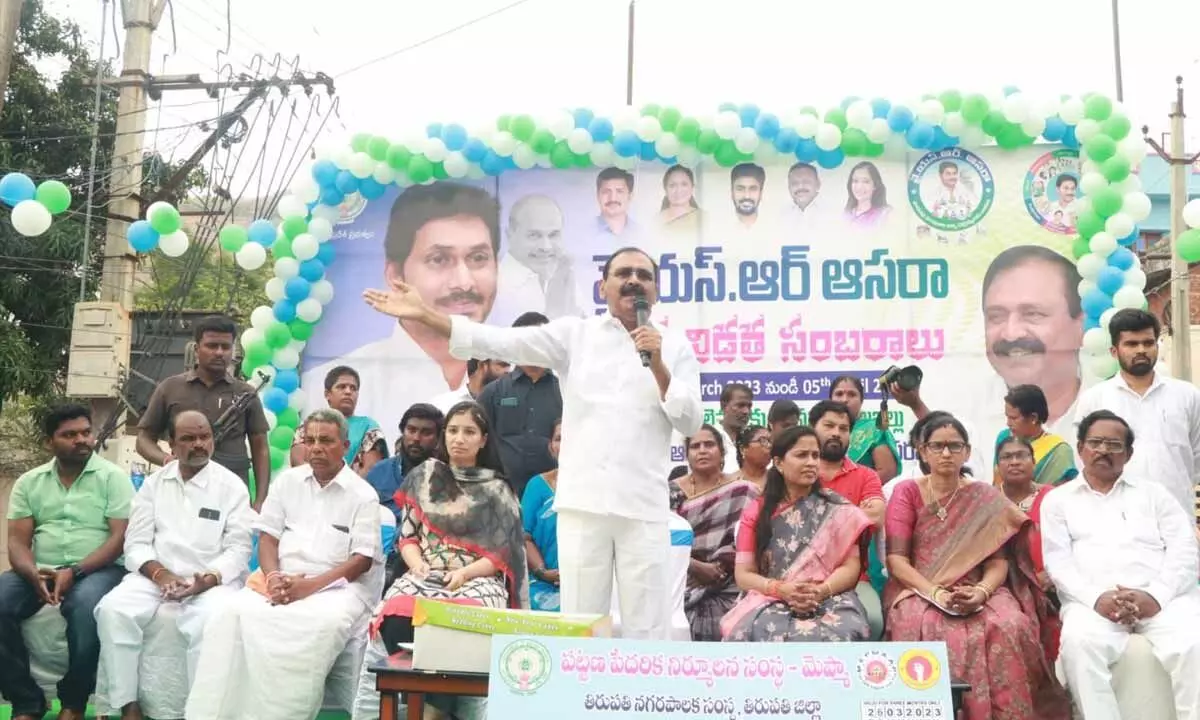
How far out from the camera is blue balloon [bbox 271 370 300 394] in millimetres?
7637

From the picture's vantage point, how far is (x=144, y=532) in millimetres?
5184

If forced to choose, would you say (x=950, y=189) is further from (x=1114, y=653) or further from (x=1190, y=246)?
(x=1114, y=653)

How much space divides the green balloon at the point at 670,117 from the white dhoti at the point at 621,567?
386cm

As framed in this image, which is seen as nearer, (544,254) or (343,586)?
(343,586)

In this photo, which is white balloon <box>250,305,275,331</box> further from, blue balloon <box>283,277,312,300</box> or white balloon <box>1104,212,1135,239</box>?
white balloon <box>1104,212,1135,239</box>

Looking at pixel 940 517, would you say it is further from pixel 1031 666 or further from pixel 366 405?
pixel 366 405

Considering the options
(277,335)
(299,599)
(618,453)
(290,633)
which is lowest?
(290,633)

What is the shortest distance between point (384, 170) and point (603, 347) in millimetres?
3982

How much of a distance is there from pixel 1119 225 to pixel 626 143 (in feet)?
9.65

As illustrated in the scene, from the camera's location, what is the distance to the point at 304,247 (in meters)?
7.59

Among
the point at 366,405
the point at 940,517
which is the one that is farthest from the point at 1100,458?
the point at 366,405

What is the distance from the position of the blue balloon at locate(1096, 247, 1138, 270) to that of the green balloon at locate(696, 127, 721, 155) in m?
2.42

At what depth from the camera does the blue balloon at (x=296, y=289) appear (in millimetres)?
7582

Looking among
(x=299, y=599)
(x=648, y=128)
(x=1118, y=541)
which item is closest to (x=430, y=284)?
(x=648, y=128)
